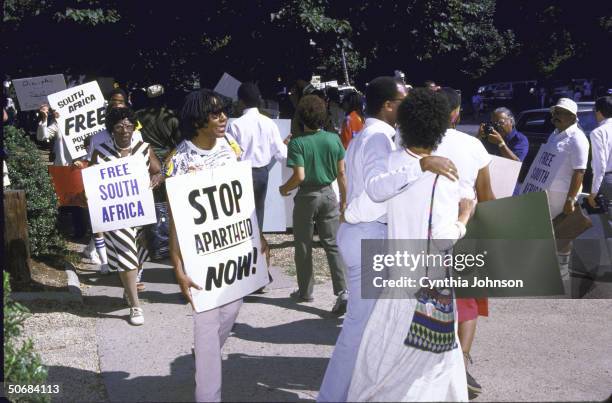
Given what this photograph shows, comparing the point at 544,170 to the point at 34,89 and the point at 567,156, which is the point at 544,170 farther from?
the point at 34,89

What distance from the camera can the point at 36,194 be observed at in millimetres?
8570

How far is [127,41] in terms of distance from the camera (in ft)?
41.8

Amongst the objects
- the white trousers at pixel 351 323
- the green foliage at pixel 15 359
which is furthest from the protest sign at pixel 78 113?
the white trousers at pixel 351 323

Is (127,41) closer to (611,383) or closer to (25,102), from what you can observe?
(25,102)

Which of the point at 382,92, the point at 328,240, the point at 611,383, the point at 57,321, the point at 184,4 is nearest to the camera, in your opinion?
the point at 382,92

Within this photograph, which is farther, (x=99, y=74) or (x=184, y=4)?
(x=99, y=74)

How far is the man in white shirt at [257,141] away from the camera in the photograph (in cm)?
795

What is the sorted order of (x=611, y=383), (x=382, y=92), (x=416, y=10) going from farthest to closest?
(x=416, y=10) → (x=611, y=383) → (x=382, y=92)

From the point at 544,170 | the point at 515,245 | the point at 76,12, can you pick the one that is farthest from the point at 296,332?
the point at 76,12

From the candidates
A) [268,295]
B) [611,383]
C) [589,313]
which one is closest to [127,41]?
[268,295]

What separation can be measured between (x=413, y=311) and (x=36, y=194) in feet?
19.5

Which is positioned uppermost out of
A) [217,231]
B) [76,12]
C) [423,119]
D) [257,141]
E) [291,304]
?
[76,12]

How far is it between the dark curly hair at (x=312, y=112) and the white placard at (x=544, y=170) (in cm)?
217

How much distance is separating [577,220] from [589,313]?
97cm
